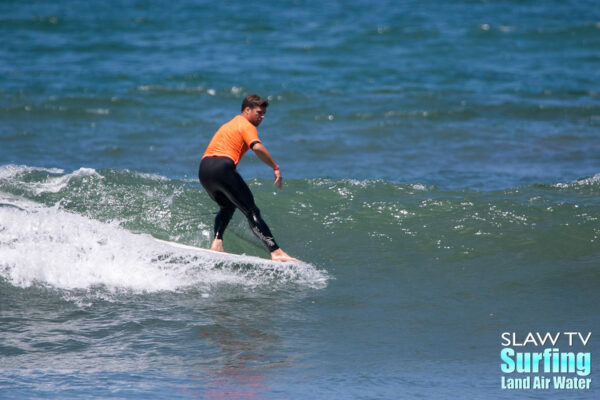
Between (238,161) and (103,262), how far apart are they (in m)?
1.61

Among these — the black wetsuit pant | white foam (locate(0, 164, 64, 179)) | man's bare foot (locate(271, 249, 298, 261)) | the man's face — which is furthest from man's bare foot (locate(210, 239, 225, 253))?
white foam (locate(0, 164, 64, 179))

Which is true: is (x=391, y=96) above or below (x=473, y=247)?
above

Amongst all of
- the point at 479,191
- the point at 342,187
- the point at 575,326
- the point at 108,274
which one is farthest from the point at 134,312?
the point at 479,191

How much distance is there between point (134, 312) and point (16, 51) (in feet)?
63.3

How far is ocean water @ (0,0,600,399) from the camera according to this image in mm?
5320

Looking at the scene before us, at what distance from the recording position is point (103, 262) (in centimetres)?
689

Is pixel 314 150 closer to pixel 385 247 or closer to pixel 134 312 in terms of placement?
pixel 385 247

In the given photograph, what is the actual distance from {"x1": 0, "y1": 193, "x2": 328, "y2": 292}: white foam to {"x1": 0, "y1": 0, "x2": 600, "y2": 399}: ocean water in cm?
2

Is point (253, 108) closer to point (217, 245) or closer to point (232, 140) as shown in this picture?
point (232, 140)

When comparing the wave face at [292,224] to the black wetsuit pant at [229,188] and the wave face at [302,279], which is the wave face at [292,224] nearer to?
the wave face at [302,279]

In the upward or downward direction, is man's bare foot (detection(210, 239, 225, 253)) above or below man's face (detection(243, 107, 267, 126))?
below

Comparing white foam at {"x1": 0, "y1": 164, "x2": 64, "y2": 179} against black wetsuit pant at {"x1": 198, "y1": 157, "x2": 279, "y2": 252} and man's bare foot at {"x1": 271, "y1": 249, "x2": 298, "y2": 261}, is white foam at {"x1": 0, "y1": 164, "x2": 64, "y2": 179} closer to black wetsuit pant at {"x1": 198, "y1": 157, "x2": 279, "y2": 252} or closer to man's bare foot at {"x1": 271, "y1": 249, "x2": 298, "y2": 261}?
black wetsuit pant at {"x1": 198, "y1": 157, "x2": 279, "y2": 252}

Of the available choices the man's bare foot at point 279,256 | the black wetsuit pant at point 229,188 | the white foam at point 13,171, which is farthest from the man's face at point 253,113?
the white foam at point 13,171

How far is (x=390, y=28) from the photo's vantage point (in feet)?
83.4
